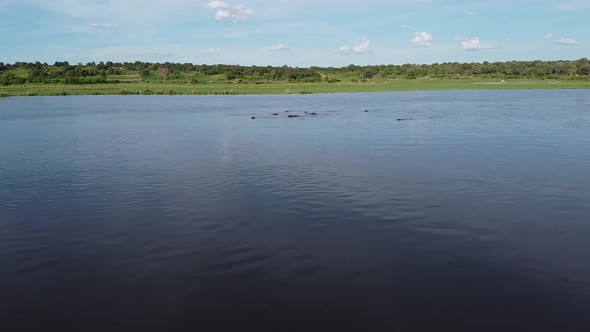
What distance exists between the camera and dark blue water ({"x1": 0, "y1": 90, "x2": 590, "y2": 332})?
481 inches

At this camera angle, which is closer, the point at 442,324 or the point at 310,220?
the point at 442,324

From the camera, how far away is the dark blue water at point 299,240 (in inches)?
481

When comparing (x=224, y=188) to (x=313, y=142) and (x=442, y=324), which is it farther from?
(x=313, y=142)

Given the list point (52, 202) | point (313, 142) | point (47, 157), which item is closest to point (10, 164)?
point (47, 157)

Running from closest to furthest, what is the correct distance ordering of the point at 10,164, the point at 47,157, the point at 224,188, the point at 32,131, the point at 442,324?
the point at 442,324, the point at 224,188, the point at 10,164, the point at 47,157, the point at 32,131

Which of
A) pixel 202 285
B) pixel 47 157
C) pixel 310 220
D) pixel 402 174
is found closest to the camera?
pixel 202 285

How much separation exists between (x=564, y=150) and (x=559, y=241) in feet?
75.4

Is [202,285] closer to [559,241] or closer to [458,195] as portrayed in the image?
[559,241]

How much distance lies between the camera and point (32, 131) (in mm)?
55688

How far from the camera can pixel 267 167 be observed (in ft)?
103

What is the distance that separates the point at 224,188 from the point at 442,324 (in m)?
15.8

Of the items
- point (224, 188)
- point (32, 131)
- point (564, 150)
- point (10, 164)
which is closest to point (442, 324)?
point (224, 188)

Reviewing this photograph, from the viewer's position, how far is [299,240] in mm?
17219

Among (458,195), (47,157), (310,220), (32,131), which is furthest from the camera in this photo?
(32,131)
